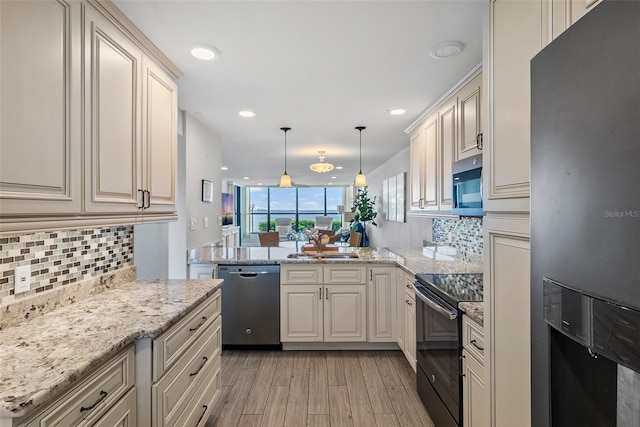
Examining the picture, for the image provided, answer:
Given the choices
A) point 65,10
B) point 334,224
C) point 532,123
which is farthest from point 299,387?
point 334,224

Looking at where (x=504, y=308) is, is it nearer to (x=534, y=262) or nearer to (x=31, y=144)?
(x=534, y=262)

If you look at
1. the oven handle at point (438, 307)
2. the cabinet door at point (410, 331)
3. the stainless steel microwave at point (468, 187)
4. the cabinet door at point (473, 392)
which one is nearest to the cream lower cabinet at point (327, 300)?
the cabinet door at point (410, 331)

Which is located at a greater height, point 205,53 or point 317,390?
point 205,53

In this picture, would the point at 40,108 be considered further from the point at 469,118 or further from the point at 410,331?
the point at 410,331

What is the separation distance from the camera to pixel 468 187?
7.15 ft

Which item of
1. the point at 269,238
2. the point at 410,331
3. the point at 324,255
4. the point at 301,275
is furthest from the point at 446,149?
the point at 269,238

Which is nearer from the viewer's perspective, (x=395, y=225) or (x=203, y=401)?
(x=203, y=401)

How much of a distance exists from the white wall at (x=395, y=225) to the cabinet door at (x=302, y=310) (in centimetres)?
170

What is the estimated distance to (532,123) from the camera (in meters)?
0.83

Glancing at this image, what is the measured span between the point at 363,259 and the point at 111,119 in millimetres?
2399

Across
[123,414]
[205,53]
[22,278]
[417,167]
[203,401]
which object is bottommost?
[203,401]

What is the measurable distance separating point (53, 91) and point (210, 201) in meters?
2.80

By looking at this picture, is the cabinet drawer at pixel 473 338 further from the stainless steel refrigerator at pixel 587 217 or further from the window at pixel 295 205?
the window at pixel 295 205

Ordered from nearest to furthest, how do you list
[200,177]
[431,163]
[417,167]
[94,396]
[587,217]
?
[587,217] < [94,396] < [431,163] < [417,167] < [200,177]
